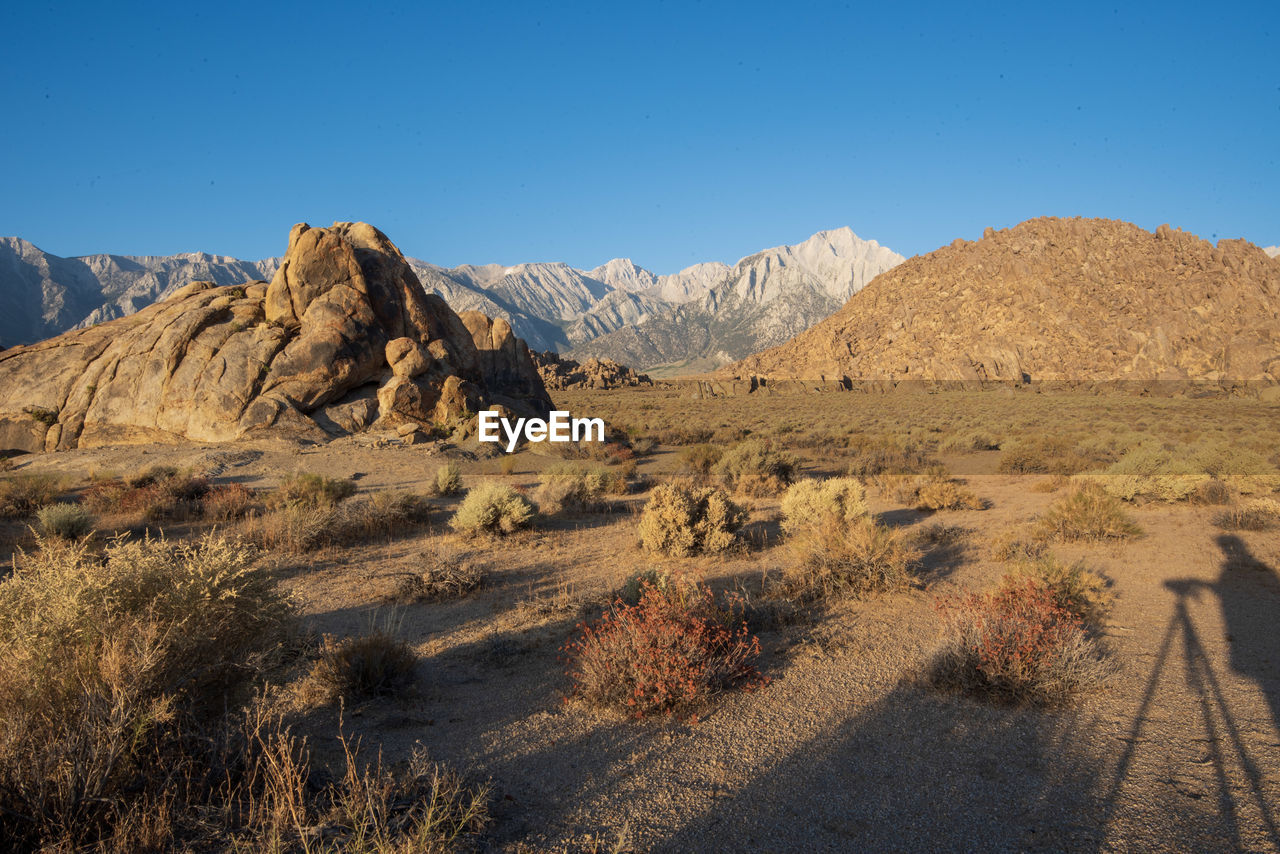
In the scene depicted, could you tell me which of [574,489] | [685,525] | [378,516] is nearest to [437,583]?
[685,525]

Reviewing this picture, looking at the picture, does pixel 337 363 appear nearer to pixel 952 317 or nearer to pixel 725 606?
pixel 725 606

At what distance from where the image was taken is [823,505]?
1023cm

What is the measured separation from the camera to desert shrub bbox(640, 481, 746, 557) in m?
9.34

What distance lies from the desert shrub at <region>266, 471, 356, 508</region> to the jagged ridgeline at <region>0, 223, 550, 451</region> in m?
6.70

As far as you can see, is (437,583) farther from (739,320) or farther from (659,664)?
(739,320)

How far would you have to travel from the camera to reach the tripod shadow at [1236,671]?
343 cm

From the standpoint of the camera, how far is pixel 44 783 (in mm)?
2721

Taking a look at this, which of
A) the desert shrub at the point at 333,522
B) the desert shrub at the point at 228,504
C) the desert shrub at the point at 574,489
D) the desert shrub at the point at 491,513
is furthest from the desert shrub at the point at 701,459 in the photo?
the desert shrub at the point at 228,504

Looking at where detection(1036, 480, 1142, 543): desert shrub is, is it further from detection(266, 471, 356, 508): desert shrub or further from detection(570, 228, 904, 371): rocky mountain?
detection(570, 228, 904, 371): rocky mountain

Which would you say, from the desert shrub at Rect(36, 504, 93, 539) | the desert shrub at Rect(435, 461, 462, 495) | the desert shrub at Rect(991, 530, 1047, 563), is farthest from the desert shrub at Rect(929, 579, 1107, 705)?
the desert shrub at Rect(36, 504, 93, 539)

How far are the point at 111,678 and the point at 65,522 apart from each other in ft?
29.8

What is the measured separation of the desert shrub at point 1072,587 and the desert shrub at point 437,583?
249 inches

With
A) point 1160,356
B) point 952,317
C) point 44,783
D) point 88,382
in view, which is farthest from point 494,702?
point 952,317

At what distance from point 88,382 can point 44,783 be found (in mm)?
23357
